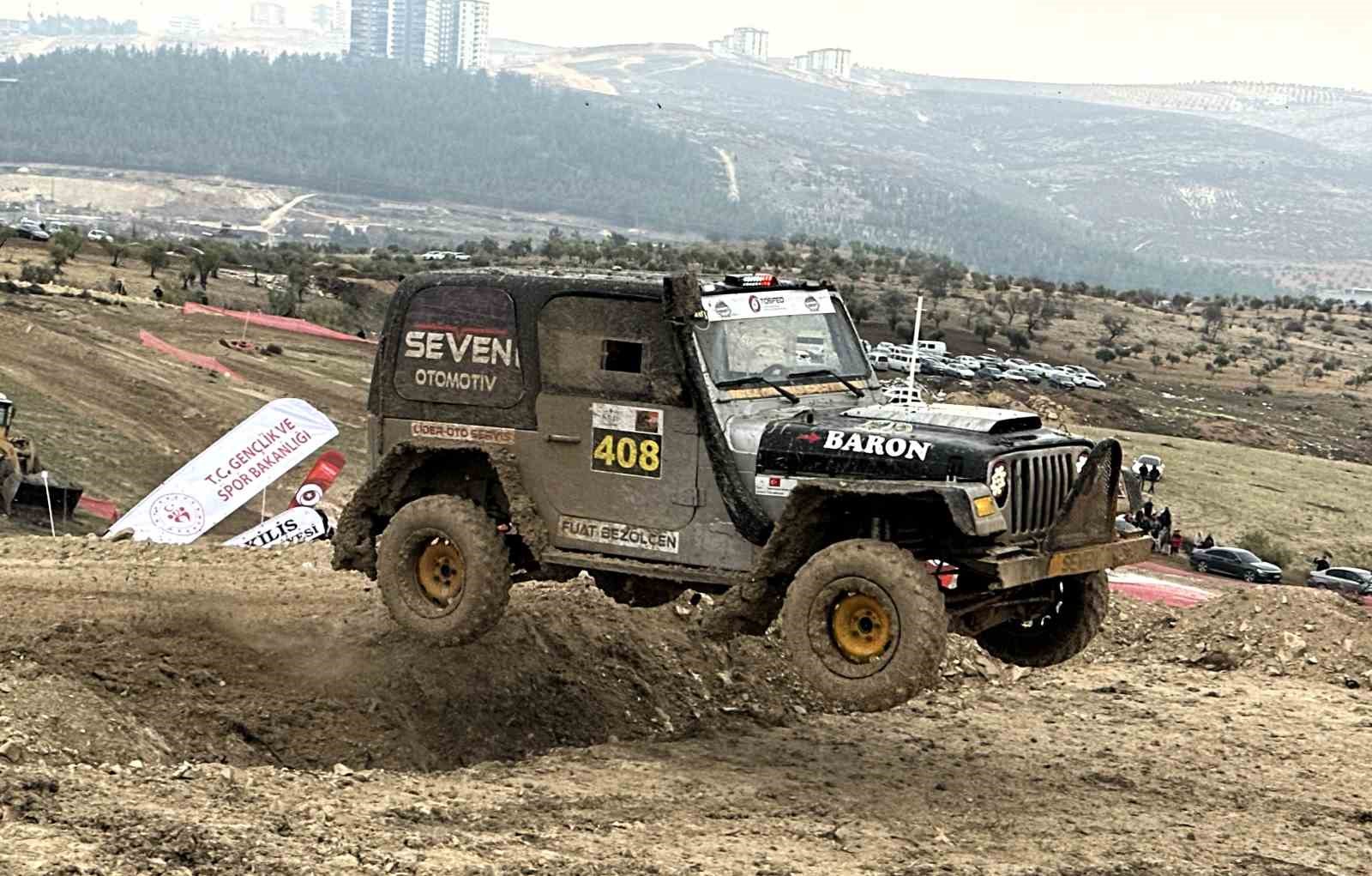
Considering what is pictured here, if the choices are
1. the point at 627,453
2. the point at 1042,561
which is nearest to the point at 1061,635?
the point at 1042,561

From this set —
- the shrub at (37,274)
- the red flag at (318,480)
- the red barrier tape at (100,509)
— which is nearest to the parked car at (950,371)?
the shrub at (37,274)

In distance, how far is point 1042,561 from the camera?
31.4 feet

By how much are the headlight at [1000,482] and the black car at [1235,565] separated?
26.5m

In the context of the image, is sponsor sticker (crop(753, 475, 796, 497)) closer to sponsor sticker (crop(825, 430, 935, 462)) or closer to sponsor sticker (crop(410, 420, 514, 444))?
sponsor sticker (crop(825, 430, 935, 462))

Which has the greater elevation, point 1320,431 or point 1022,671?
point 1022,671

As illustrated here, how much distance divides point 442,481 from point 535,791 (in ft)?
10.3

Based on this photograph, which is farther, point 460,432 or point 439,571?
point 439,571

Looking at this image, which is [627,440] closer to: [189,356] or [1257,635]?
[1257,635]

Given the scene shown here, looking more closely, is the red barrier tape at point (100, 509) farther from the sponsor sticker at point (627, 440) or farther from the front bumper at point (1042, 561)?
the front bumper at point (1042, 561)

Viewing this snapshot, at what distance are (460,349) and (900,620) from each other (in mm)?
3775

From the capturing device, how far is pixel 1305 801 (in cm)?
985

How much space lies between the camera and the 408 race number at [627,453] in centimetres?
1053

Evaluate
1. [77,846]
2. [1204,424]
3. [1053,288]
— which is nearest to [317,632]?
[77,846]

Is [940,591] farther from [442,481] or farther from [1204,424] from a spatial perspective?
[1204,424]
